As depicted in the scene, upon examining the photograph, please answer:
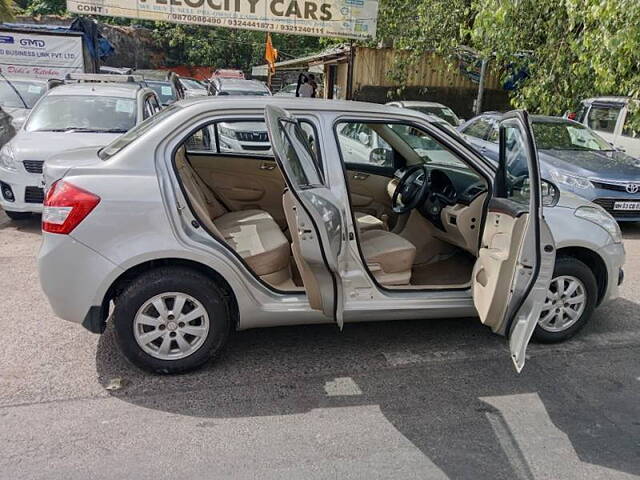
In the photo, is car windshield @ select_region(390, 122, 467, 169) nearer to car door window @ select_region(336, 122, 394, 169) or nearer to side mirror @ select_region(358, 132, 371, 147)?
car door window @ select_region(336, 122, 394, 169)

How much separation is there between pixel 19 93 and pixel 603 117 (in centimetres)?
1119

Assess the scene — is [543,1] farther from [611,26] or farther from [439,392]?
[439,392]

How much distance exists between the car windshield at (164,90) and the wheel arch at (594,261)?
12.0m

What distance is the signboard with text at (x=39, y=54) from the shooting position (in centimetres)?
1271

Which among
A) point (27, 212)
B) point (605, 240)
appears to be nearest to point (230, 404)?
point (605, 240)

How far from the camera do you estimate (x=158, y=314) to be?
3.24 m

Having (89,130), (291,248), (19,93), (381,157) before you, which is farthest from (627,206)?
(19,93)

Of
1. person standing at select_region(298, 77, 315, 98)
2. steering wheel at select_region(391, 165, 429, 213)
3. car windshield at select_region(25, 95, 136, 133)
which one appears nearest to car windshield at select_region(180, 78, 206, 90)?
person standing at select_region(298, 77, 315, 98)

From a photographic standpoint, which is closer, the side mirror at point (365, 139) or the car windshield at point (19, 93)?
the side mirror at point (365, 139)

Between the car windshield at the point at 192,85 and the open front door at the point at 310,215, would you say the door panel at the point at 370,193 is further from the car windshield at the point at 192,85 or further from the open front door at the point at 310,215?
the car windshield at the point at 192,85

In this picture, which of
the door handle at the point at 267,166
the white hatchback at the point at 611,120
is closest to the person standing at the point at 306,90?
the white hatchback at the point at 611,120

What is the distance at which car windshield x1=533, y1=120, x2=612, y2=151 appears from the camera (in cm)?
841

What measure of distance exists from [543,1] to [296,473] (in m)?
5.04

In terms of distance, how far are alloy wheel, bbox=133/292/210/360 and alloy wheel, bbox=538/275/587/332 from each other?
2395 millimetres
